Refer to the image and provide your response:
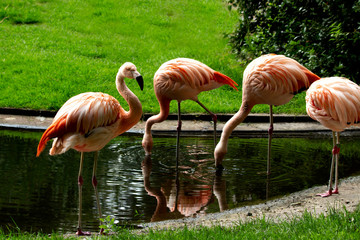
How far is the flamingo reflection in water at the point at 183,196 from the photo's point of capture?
5.33 metres

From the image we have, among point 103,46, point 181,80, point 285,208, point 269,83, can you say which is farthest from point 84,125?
point 103,46

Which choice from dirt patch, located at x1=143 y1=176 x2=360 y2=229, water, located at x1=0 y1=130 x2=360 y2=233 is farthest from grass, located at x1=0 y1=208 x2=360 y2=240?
water, located at x1=0 y1=130 x2=360 y2=233

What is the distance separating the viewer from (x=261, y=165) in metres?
7.09

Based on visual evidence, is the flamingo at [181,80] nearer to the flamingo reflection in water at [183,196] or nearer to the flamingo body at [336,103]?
the flamingo reflection in water at [183,196]

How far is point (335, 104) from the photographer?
5344 mm

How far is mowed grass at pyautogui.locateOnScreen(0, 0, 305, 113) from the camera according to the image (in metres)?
10.8

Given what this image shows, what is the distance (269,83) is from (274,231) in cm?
277

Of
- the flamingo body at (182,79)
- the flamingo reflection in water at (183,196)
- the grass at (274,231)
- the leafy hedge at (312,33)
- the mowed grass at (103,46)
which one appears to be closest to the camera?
the grass at (274,231)

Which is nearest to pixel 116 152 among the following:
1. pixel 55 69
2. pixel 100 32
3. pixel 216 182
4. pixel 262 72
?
pixel 216 182

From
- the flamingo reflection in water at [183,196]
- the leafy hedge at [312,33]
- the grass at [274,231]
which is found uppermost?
the leafy hedge at [312,33]

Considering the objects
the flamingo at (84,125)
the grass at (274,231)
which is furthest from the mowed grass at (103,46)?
the grass at (274,231)

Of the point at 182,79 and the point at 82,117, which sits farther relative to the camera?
the point at 182,79

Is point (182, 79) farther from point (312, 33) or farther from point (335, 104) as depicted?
point (312, 33)

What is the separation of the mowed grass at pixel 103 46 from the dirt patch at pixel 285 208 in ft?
15.3
